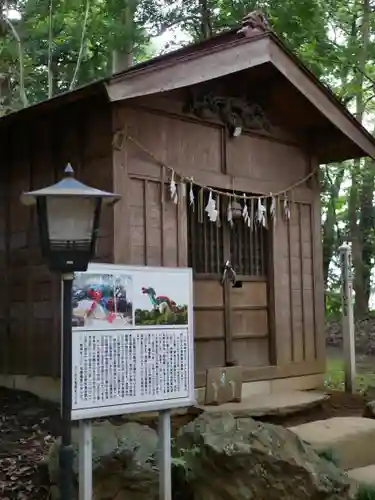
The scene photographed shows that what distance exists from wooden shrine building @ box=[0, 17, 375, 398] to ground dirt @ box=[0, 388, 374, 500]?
367mm

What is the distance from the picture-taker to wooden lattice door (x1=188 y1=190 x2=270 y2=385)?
810 centimetres

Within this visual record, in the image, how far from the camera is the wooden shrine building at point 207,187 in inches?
286

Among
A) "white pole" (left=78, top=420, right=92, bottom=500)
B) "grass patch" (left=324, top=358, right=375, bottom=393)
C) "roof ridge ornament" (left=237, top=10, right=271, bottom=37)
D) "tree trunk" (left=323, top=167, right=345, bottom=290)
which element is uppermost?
"roof ridge ornament" (left=237, top=10, right=271, bottom=37)

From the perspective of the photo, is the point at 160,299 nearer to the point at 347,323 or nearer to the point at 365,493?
the point at 365,493

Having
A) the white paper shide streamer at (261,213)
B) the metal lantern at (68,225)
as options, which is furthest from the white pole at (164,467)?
the white paper shide streamer at (261,213)

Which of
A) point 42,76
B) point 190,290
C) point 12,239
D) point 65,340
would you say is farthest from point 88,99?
point 42,76

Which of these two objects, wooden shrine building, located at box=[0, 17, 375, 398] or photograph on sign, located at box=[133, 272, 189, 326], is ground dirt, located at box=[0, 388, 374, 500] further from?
photograph on sign, located at box=[133, 272, 189, 326]

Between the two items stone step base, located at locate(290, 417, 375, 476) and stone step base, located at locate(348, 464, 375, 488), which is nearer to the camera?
stone step base, located at locate(348, 464, 375, 488)

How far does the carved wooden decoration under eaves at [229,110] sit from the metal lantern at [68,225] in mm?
4164

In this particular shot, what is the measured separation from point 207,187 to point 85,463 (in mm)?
4315

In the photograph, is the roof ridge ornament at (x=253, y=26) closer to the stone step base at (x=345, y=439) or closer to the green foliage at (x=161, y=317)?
the green foliage at (x=161, y=317)

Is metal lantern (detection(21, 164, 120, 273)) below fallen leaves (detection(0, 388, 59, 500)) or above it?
above

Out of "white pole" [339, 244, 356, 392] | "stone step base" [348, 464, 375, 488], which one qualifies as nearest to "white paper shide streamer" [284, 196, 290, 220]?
"white pole" [339, 244, 356, 392]

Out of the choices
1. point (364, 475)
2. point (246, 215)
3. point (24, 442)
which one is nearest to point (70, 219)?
point (24, 442)
